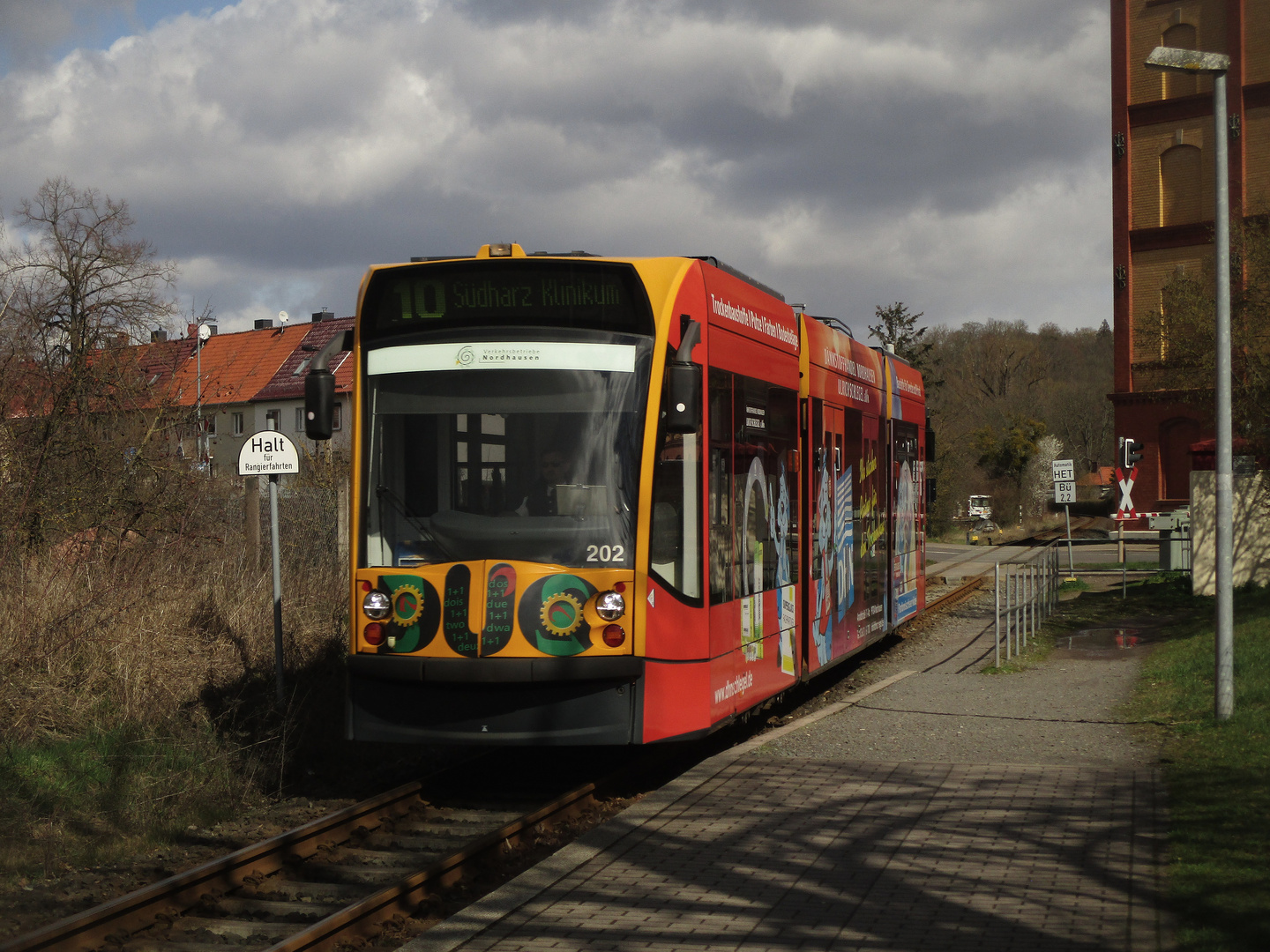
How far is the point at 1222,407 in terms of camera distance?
10852 millimetres

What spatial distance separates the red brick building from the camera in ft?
160

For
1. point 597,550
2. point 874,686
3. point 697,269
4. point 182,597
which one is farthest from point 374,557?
point 874,686

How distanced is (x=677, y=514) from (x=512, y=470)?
3.59ft

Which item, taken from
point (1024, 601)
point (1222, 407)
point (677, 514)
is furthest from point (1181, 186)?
point (677, 514)

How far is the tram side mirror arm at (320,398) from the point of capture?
27.7ft

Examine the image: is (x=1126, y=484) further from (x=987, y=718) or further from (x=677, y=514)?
(x=677, y=514)

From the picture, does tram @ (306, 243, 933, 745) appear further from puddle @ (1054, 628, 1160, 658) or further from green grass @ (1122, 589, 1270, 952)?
puddle @ (1054, 628, 1160, 658)

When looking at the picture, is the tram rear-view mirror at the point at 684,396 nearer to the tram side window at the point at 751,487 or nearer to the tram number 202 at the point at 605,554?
the tram number 202 at the point at 605,554

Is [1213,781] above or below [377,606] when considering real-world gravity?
below

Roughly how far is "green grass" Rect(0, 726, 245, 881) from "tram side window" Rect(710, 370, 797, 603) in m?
3.62

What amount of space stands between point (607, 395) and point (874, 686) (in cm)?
642

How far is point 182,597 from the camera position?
12273 mm

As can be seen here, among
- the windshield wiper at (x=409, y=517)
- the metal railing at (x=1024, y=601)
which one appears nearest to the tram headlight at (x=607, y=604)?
the windshield wiper at (x=409, y=517)

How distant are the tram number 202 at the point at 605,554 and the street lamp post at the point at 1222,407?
211 inches
